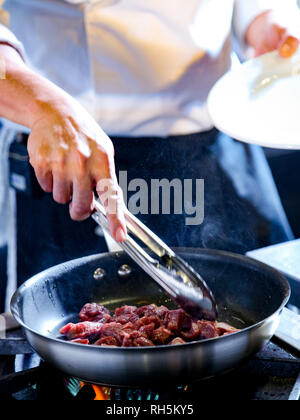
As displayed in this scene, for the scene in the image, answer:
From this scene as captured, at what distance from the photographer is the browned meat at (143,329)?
3.81 ft

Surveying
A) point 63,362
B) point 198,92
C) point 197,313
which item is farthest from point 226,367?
point 198,92

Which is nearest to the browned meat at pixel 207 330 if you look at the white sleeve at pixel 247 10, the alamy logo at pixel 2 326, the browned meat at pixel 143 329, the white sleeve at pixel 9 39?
the browned meat at pixel 143 329

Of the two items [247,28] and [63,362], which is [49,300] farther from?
[247,28]

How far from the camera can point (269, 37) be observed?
5.66 ft

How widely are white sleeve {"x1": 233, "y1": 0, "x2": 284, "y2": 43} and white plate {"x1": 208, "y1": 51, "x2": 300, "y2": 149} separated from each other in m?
0.22

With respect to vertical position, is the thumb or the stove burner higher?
the thumb

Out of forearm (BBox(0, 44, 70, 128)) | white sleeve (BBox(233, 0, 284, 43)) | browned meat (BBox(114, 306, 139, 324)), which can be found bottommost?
browned meat (BBox(114, 306, 139, 324))

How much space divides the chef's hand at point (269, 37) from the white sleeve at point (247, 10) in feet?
0.06

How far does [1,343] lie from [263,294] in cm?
64

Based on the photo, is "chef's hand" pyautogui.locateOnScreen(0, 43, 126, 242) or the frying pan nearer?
the frying pan

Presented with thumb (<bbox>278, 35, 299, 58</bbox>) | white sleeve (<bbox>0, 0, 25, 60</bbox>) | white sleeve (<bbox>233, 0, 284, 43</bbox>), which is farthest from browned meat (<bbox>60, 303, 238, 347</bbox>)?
white sleeve (<bbox>233, 0, 284, 43</bbox>)

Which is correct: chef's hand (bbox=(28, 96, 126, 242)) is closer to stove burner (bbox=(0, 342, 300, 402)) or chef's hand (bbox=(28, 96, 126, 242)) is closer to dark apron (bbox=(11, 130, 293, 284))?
stove burner (bbox=(0, 342, 300, 402))

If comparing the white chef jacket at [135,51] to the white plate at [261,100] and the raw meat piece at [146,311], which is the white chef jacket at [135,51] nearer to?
the white plate at [261,100]

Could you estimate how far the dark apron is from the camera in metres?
1.86
